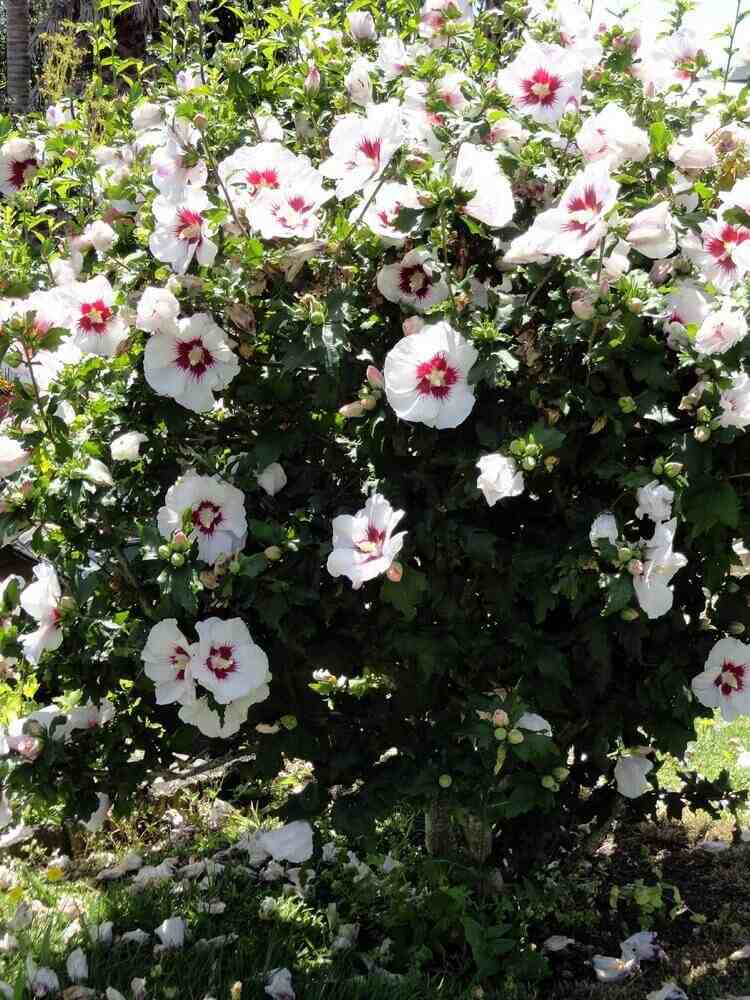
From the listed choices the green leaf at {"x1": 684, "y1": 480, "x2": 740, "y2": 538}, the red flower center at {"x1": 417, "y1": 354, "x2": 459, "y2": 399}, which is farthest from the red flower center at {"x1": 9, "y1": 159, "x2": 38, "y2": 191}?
the green leaf at {"x1": 684, "y1": 480, "x2": 740, "y2": 538}

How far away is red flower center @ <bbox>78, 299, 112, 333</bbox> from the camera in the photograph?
2.26 metres

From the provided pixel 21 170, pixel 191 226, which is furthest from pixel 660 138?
pixel 21 170

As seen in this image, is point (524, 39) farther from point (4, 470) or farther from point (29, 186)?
point (4, 470)

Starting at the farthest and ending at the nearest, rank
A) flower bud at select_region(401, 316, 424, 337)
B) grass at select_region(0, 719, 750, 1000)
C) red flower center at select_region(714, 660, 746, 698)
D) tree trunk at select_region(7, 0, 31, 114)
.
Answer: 1. tree trunk at select_region(7, 0, 31, 114)
2. grass at select_region(0, 719, 750, 1000)
3. red flower center at select_region(714, 660, 746, 698)
4. flower bud at select_region(401, 316, 424, 337)

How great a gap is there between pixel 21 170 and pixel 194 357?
89 cm

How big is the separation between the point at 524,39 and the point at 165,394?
116 centimetres

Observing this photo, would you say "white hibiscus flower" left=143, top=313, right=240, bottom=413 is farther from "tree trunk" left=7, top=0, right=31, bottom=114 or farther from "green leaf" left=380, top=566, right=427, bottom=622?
"tree trunk" left=7, top=0, right=31, bottom=114

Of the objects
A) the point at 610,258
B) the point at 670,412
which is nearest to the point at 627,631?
the point at 670,412

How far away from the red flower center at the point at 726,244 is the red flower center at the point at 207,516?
1000 mm

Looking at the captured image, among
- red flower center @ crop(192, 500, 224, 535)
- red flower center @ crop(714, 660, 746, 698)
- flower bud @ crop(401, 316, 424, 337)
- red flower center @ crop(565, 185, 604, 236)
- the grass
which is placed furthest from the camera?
the grass

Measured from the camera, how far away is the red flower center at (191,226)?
218 centimetres

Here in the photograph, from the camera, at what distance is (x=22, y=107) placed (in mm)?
9156

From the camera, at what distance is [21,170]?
108 inches

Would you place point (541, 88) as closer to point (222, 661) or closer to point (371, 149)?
point (371, 149)
